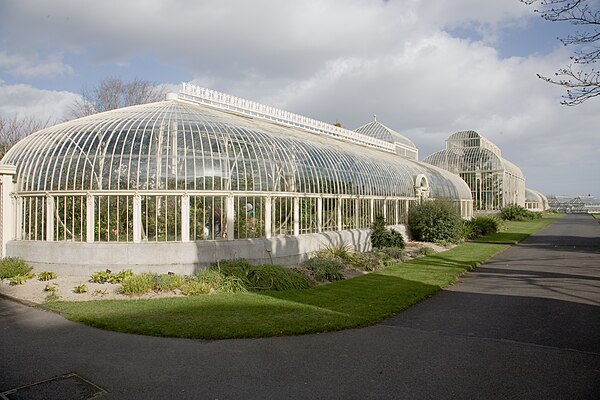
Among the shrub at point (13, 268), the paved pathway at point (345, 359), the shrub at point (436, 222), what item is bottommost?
the paved pathway at point (345, 359)

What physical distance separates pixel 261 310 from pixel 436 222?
19.7 m

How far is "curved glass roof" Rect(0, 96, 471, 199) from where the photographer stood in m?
14.9

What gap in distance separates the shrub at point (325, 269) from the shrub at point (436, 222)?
1325cm

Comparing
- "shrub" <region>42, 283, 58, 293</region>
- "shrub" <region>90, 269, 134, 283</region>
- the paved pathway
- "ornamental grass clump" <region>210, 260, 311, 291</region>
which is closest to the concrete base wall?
"shrub" <region>90, 269, 134, 283</region>

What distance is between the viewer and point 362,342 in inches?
330

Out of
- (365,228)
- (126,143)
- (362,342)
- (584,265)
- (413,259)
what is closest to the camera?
(362,342)

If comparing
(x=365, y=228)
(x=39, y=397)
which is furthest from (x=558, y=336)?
(x=365, y=228)

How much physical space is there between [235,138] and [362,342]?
34.1 feet

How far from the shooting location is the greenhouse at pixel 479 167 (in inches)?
2333

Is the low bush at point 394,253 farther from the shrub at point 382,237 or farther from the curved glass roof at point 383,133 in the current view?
the curved glass roof at point 383,133

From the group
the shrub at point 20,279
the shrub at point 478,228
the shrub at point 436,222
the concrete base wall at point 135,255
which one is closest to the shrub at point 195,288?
the concrete base wall at point 135,255

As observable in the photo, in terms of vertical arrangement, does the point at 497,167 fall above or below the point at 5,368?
above

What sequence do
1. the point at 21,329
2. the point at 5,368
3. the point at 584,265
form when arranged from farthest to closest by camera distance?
the point at 584,265
the point at 21,329
the point at 5,368

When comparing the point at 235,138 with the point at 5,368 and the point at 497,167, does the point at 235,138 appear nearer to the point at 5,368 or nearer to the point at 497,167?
the point at 5,368
